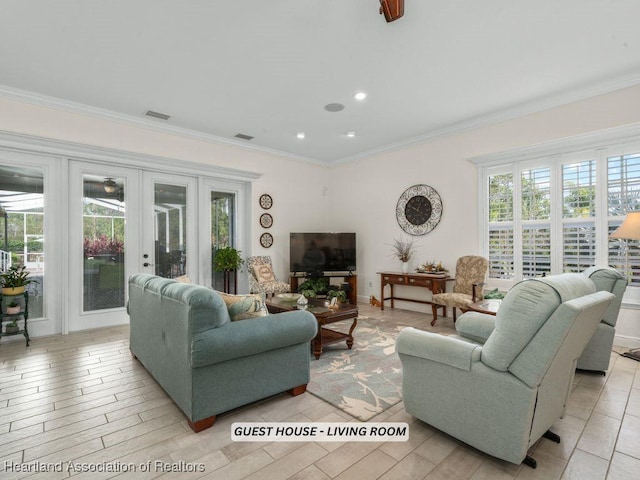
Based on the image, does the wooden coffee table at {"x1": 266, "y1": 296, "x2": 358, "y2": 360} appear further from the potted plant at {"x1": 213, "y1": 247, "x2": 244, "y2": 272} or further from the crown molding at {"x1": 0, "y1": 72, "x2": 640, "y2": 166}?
the crown molding at {"x1": 0, "y1": 72, "x2": 640, "y2": 166}

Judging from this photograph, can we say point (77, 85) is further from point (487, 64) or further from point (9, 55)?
point (487, 64)

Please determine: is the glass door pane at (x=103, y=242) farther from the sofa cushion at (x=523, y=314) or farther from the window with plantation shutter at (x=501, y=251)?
the window with plantation shutter at (x=501, y=251)

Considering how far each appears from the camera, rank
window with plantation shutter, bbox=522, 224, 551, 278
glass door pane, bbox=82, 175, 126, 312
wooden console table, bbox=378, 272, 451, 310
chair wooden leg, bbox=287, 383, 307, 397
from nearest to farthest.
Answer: chair wooden leg, bbox=287, 383, 307, 397 < window with plantation shutter, bbox=522, 224, 551, 278 < glass door pane, bbox=82, 175, 126, 312 < wooden console table, bbox=378, 272, 451, 310

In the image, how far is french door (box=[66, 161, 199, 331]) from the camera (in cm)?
455

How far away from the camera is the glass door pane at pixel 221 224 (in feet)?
19.1

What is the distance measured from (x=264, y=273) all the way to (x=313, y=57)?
145 inches

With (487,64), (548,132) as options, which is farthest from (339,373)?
(548,132)

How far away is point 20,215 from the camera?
4160mm

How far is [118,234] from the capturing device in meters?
4.89

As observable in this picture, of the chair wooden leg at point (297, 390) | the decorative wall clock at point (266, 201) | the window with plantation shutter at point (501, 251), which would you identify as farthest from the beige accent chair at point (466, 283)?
the decorative wall clock at point (266, 201)

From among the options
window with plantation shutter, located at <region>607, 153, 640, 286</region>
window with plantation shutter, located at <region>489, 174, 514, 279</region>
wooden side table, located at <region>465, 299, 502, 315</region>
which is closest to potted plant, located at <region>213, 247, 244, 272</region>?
wooden side table, located at <region>465, 299, 502, 315</region>

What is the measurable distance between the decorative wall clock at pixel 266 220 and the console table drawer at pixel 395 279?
2.39 metres

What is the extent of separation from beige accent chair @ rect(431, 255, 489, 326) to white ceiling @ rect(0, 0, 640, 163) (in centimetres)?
210

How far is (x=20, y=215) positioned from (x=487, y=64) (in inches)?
226
